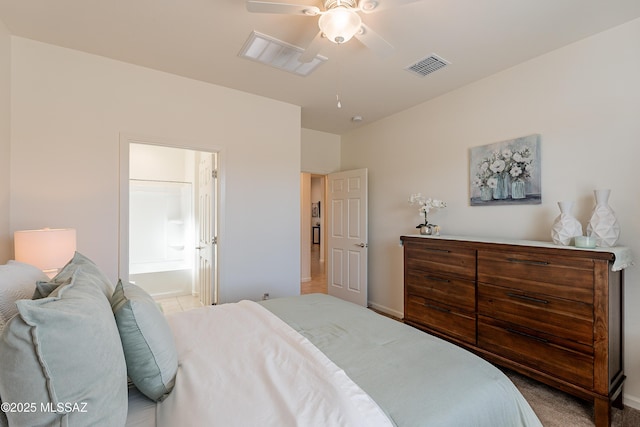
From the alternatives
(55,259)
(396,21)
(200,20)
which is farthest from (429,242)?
(55,259)

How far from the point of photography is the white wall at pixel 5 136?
207cm

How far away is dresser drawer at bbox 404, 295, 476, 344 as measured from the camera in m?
2.46

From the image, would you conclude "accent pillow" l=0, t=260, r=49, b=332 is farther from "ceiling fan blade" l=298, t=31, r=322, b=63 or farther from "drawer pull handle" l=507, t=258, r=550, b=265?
"drawer pull handle" l=507, t=258, r=550, b=265

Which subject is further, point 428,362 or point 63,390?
point 428,362

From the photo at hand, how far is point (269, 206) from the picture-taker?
3.42 metres

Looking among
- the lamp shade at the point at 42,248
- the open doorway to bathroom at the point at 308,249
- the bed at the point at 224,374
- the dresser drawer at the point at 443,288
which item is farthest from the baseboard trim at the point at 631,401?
the lamp shade at the point at 42,248

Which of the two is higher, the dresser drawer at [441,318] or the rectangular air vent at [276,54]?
the rectangular air vent at [276,54]

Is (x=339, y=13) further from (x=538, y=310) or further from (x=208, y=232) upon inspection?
(x=208, y=232)

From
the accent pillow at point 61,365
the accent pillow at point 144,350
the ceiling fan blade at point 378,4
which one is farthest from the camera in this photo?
the ceiling fan blade at point 378,4

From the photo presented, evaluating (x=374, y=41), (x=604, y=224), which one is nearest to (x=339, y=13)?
(x=374, y=41)

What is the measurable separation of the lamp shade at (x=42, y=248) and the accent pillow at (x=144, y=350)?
134cm

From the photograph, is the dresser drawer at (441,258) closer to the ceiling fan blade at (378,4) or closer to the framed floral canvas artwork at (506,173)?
the framed floral canvas artwork at (506,173)

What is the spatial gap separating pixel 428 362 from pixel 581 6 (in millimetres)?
2444

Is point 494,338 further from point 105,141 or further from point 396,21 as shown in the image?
point 105,141
